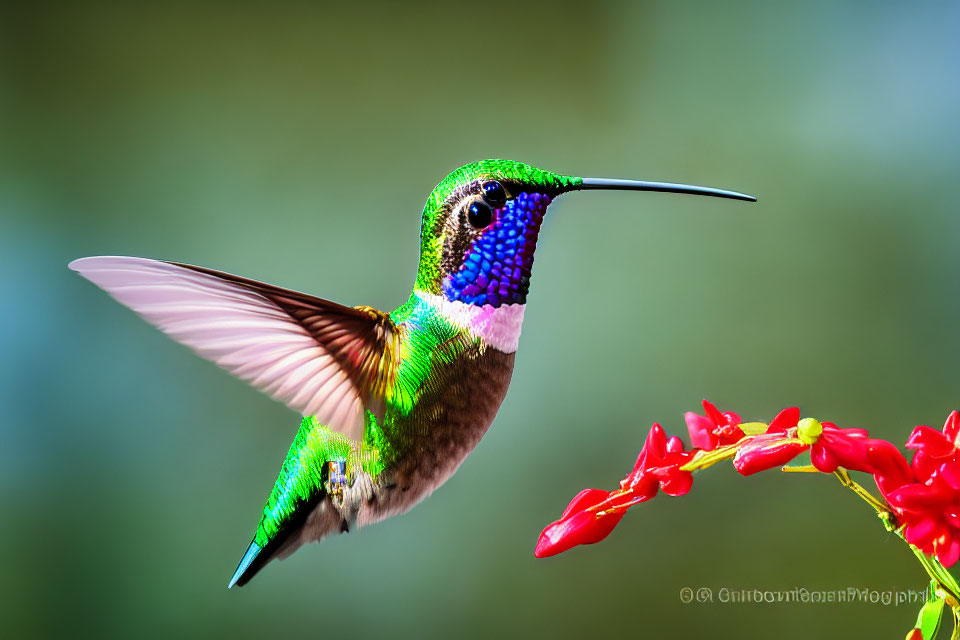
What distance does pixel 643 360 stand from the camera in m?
1.83

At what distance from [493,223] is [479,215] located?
1cm

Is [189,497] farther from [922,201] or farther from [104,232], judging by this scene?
[922,201]

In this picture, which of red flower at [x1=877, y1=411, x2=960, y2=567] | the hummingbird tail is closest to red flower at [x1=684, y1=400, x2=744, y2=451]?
red flower at [x1=877, y1=411, x2=960, y2=567]

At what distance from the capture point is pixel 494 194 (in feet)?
2.20

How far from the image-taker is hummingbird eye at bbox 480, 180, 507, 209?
2.19 feet

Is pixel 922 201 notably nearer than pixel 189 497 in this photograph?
No

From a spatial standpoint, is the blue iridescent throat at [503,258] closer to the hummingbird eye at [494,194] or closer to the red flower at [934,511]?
the hummingbird eye at [494,194]

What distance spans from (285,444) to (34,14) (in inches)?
42.8

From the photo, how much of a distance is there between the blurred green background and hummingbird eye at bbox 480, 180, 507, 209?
1101 millimetres

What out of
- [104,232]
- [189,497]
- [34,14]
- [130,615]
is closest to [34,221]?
[104,232]

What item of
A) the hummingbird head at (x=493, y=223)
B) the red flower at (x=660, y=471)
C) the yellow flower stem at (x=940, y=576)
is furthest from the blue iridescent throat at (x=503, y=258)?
the yellow flower stem at (x=940, y=576)

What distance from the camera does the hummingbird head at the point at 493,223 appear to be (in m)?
0.67

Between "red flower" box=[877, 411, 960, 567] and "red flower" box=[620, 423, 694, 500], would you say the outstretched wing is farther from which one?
"red flower" box=[877, 411, 960, 567]

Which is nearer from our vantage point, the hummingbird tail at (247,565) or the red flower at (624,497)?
the red flower at (624,497)
